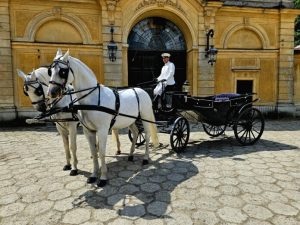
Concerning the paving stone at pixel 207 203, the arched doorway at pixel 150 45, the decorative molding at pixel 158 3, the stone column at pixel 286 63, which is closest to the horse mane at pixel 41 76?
the paving stone at pixel 207 203

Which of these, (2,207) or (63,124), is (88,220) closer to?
(2,207)

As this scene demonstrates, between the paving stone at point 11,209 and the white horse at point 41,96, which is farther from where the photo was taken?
the white horse at point 41,96

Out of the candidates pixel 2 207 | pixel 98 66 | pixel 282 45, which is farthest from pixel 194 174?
pixel 282 45

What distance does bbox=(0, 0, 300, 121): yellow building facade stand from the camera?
10.2m

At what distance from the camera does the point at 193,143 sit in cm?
710

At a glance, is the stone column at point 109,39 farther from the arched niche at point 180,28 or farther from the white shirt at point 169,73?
the white shirt at point 169,73

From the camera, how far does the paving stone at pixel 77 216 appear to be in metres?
3.02

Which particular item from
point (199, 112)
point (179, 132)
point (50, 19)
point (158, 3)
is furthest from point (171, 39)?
point (179, 132)

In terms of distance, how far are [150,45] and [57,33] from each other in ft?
15.2

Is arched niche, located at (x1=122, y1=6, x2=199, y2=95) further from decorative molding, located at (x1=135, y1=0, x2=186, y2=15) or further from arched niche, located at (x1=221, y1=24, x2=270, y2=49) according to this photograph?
arched niche, located at (x1=221, y1=24, x2=270, y2=49)

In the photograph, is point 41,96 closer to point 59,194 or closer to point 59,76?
point 59,76

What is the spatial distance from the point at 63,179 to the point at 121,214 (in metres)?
1.75

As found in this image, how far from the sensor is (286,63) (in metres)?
12.7

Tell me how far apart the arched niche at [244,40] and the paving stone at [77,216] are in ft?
37.8
